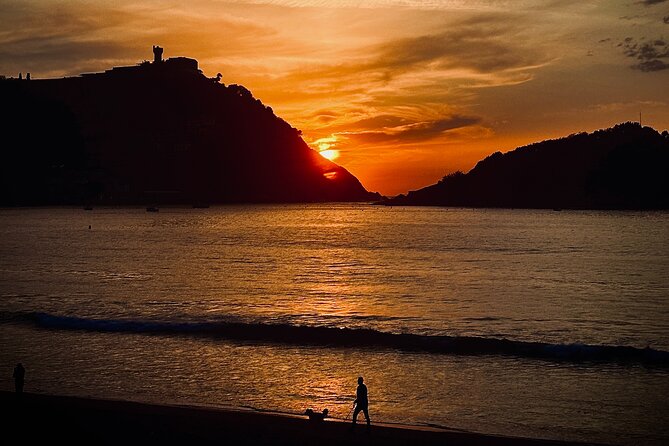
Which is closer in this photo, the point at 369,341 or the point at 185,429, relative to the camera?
the point at 185,429

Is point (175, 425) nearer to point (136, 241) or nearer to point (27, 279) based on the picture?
point (27, 279)

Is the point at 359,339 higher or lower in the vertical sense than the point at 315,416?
lower

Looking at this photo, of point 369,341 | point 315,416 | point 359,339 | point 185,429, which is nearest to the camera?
point 185,429

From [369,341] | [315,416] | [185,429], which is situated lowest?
[369,341]

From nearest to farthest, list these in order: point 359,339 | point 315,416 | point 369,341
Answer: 1. point 315,416
2. point 369,341
3. point 359,339

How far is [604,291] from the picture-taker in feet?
182

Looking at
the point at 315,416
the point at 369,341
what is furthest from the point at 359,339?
the point at 315,416

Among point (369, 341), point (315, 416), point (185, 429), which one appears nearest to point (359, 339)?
point (369, 341)

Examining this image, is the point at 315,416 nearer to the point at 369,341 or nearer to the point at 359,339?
the point at 369,341

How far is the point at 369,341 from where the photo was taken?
33188mm

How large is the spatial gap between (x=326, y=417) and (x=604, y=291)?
41.9 m

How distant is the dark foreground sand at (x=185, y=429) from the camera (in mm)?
17531

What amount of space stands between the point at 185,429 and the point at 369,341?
15.6 m

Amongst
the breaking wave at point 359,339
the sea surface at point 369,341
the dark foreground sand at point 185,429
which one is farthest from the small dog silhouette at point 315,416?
the breaking wave at point 359,339
